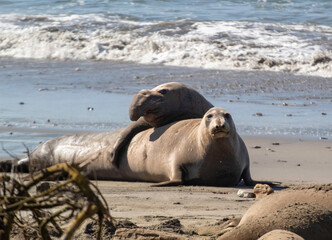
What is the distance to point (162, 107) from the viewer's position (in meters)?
7.45

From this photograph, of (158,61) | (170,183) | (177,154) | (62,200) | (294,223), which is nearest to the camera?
(62,200)

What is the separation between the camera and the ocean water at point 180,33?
16469mm

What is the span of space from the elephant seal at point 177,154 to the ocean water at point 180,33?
805 cm

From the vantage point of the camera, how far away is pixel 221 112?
637cm

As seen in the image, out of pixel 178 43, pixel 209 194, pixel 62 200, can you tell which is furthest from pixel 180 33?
pixel 62 200

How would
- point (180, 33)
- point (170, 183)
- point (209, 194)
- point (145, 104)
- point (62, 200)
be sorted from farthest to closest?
1. point (180, 33)
2. point (145, 104)
3. point (170, 183)
4. point (209, 194)
5. point (62, 200)

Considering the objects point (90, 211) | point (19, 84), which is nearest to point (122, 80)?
point (19, 84)

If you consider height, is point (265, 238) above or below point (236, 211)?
above

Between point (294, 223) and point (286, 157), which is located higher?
point (294, 223)

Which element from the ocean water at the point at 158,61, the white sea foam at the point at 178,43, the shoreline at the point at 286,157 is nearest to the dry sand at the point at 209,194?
the shoreline at the point at 286,157

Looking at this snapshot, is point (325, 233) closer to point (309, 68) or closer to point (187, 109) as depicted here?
point (187, 109)

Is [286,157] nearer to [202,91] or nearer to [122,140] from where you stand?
[122,140]

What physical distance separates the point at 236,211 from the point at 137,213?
0.68m

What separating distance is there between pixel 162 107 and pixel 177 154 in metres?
0.74
